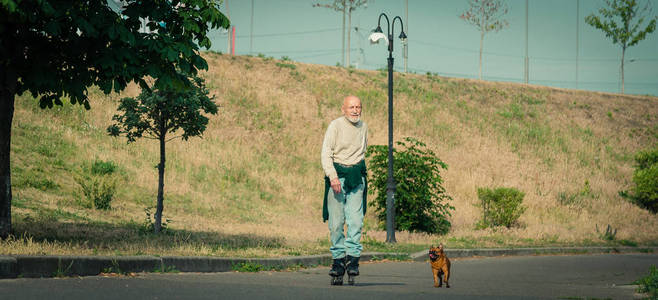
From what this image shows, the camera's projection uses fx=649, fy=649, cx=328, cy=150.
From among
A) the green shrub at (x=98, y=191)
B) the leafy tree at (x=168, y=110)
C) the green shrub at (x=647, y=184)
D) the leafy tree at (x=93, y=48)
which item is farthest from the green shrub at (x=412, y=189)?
A: the green shrub at (x=647, y=184)

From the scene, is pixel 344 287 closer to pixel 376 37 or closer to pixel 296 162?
pixel 376 37

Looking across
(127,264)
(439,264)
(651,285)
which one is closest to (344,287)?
(439,264)

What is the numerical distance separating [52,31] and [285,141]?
2641 cm

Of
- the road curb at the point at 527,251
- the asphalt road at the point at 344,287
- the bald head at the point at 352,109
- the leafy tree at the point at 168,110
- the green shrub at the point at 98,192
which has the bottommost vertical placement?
the road curb at the point at 527,251

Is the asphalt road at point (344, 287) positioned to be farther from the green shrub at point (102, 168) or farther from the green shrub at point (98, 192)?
the green shrub at point (102, 168)

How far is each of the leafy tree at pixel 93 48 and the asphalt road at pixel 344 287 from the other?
10.8 ft

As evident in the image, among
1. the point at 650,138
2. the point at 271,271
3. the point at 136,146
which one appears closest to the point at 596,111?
the point at 650,138

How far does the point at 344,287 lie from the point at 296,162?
80.4ft

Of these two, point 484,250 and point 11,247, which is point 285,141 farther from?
point 11,247

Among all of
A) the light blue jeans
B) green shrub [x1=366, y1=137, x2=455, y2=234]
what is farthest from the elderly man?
green shrub [x1=366, y1=137, x2=455, y2=234]

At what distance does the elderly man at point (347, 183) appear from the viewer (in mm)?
7457

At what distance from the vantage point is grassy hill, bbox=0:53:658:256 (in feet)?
50.8

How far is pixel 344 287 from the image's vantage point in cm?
756

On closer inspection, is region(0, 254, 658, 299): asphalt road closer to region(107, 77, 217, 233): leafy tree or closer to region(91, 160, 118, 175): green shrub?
region(107, 77, 217, 233): leafy tree
